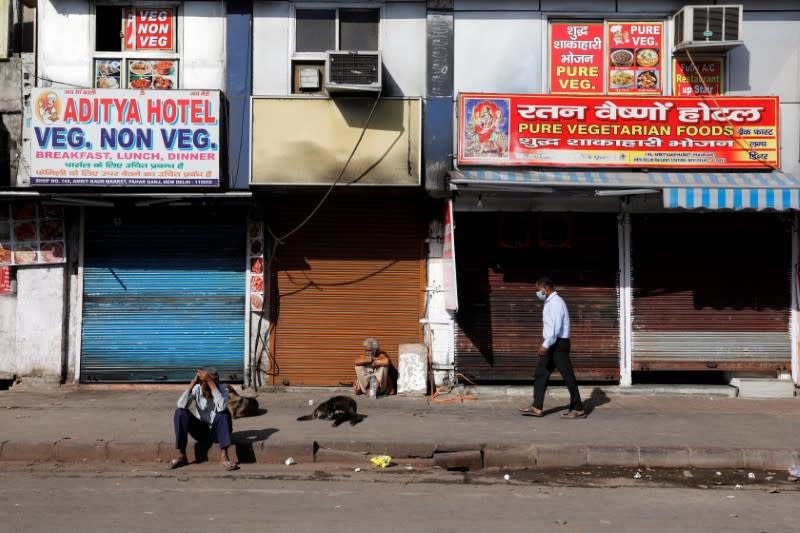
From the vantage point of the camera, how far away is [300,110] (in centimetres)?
1148

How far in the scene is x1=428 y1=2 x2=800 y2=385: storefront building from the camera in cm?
1154

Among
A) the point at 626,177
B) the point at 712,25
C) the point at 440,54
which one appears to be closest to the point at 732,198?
the point at 626,177

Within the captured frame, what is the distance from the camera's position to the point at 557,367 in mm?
10180

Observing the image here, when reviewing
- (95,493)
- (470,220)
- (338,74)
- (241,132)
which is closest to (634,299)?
(470,220)

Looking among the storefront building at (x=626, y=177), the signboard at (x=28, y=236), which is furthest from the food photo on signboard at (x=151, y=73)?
the storefront building at (x=626, y=177)

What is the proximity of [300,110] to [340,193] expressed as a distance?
135 cm

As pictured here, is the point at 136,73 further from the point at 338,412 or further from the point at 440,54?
the point at 338,412

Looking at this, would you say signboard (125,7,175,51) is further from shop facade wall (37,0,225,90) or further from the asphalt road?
the asphalt road

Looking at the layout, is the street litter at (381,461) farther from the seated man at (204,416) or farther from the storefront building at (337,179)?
the storefront building at (337,179)

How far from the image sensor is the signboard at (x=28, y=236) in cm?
1202

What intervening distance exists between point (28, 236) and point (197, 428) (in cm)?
555

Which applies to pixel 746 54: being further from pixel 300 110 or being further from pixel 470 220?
pixel 300 110

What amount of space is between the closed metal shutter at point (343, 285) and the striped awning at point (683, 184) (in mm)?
1582

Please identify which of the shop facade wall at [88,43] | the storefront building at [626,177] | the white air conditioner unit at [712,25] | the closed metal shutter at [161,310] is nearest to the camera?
the white air conditioner unit at [712,25]
